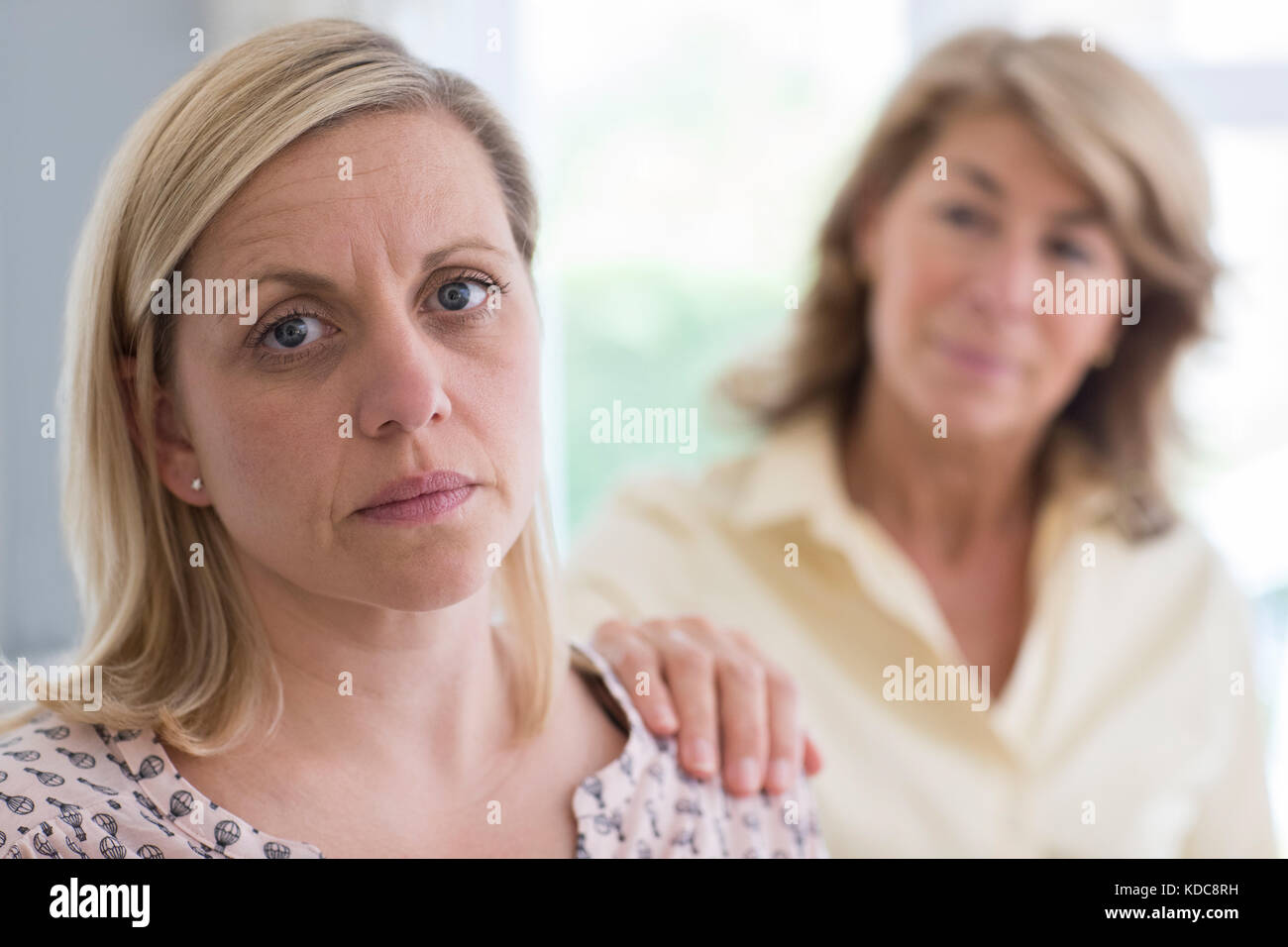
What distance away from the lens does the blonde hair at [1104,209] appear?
5.10 feet

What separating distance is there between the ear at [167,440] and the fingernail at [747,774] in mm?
451

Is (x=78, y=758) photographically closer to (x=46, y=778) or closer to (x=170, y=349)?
(x=46, y=778)

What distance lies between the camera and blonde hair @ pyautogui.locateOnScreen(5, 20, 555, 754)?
0.74 m

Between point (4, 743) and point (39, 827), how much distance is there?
84mm

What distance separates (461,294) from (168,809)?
1.24 ft

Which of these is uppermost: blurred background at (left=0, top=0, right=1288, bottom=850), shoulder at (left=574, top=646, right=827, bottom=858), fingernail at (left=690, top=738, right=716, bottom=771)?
blurred background at (left=0, top=0, right=1288, bottom=850)

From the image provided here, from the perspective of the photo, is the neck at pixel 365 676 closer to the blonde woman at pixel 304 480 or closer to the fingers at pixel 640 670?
the blonde woman at pixel 304 480

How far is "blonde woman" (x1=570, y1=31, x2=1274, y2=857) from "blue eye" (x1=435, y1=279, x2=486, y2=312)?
27.9 inches

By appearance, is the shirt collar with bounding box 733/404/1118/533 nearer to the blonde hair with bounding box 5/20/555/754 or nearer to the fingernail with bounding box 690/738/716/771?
the fingernail with bounding box 690/738/716/771

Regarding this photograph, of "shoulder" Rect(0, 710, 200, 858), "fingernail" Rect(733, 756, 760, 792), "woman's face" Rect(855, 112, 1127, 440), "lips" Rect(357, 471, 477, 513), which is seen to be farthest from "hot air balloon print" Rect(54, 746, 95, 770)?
"woman's face" Rect(855, 112, 1127, 440)

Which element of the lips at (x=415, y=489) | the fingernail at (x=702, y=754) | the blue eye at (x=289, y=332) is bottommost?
the fingernail at (x=702, y=754)

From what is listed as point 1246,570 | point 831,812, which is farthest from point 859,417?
point 1246,570

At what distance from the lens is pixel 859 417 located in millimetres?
1783

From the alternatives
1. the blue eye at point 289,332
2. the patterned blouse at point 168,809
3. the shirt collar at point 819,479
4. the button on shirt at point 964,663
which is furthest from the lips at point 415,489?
the shirt collar at point 819,479
